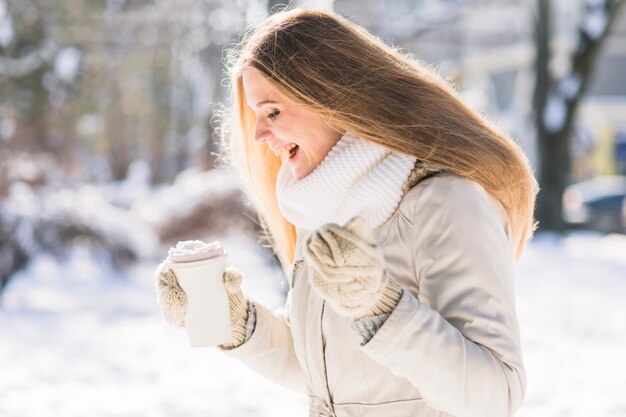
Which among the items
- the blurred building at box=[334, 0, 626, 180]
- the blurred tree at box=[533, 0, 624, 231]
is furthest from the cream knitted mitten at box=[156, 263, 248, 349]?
the blurred building at box=[334, 0, 626, 180]

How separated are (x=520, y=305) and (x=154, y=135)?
26210mm

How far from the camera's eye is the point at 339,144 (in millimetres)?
1785

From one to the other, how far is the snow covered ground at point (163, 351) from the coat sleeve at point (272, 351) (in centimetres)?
266

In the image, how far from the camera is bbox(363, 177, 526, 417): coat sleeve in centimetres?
143

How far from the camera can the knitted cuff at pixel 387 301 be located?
56.6 inches

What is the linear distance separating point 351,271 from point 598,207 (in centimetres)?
1991

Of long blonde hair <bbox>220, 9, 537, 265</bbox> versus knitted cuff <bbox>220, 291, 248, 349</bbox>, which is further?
knitted cuff <bbox>220, 291, 248, 349</bbox>

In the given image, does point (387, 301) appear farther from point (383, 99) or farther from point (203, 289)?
point (203, 289)

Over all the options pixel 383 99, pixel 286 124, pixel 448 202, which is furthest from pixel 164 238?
pixel 448 202

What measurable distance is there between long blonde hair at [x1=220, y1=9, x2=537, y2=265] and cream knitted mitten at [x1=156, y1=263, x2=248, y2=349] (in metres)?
0.53

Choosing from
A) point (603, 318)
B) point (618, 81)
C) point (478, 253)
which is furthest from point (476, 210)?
point (618, 81)

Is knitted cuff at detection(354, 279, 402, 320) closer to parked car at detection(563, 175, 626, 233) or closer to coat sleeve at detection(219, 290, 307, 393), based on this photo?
coat sleeve at detection(219, 290, 307, 393)

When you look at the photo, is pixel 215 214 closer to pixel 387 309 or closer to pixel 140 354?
pixel 140 354

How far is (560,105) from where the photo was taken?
45.1ft
